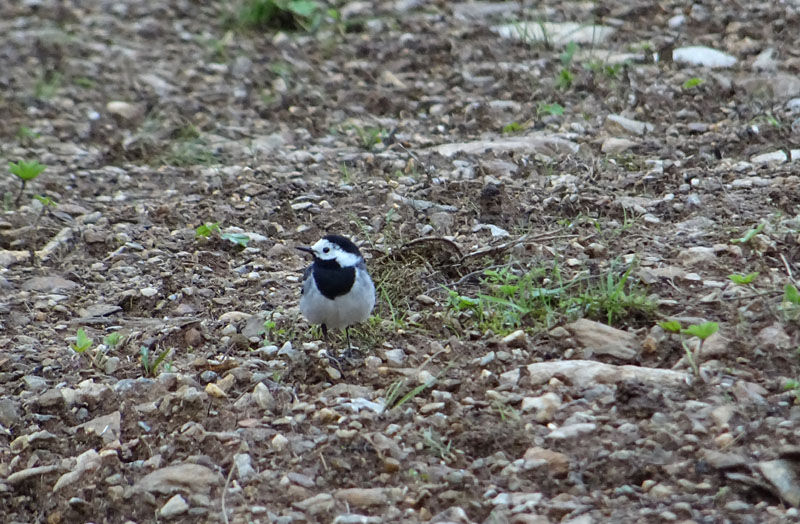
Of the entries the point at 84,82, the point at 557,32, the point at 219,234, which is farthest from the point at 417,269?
the point at 84,82

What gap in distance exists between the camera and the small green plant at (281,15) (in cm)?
861

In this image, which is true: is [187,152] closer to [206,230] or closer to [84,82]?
[206,230]

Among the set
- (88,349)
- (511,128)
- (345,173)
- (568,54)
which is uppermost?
(568,54)

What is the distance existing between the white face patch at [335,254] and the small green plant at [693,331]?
1.32 meters

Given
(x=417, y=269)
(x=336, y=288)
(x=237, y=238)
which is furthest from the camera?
(x=237, y=238)

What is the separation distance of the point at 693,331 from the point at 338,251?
153cm

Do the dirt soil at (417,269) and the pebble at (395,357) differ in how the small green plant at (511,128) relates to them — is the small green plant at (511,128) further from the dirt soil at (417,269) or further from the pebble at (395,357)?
the pebble at (395,357)

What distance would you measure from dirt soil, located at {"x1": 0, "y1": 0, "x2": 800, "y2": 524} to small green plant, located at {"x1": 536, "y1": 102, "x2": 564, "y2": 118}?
7 cm

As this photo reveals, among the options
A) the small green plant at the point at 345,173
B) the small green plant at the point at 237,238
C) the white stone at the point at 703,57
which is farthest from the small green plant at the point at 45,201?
the white stone at the point at 703,57

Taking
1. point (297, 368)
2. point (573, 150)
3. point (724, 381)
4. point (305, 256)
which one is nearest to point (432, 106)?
point (573, 150)

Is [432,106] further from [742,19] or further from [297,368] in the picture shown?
[297,368]

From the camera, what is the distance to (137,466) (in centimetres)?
376

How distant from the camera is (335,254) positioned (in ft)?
14.4

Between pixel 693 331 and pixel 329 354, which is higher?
pixel 693 331
